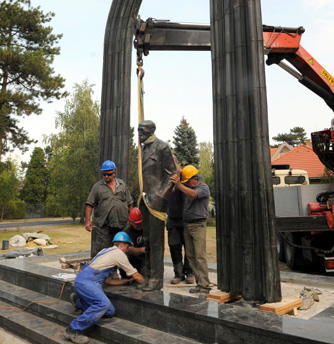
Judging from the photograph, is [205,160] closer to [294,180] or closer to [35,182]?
[35,182]

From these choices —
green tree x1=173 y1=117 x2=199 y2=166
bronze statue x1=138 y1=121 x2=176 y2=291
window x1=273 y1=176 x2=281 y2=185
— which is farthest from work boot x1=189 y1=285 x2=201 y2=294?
green tree x1=173 y1=117 x2=199 y2=166

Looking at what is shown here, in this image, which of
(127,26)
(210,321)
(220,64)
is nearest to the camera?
(210,321)

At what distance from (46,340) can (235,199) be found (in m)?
2.69

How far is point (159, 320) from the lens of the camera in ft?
12.0

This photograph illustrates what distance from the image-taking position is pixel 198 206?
14.8 ft

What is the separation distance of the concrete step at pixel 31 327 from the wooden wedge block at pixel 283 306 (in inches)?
71.6

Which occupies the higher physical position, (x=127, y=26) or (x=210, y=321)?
(x=127, y=26)

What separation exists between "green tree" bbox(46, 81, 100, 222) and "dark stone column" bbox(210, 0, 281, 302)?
24.0 m

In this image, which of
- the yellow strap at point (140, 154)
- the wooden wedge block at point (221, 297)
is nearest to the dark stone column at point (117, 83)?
the yellow strap at point (140, 154)

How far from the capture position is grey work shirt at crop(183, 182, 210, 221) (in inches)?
175

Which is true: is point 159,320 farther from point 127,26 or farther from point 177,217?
point 127,26

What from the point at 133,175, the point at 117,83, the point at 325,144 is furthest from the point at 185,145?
the point at 117,83

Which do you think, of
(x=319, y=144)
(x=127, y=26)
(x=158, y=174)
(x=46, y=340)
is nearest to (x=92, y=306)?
(x=46, y=340)

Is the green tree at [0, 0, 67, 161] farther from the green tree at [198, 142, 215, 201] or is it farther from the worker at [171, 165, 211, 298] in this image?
the green tree at [198, 142, 215, 201]
